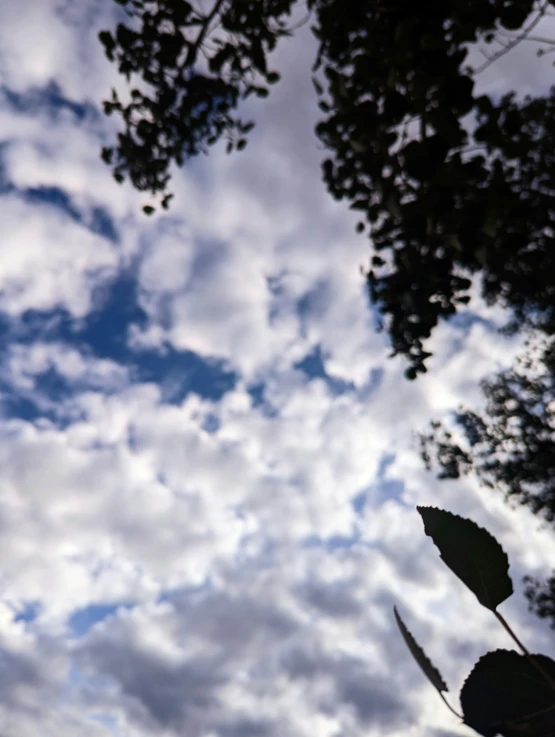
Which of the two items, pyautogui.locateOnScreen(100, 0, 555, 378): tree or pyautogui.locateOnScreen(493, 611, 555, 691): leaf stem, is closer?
Result: pyautogui.locateOnScreen(493, 611, 555, 691): leaf stem

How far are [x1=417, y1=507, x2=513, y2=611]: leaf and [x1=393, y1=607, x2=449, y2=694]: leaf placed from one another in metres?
0.10

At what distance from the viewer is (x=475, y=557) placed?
65 cm

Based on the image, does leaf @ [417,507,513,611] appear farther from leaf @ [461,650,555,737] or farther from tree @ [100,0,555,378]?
tree @ [100,0,555,378]

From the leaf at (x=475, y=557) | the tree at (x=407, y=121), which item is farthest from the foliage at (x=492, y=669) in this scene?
the tree at (x=407, y=121)

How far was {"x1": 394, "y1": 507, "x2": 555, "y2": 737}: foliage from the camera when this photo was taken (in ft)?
1.91

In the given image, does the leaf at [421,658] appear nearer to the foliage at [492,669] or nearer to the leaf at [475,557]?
the foliage at [492,669]

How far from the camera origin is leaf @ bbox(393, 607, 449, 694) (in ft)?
1.95

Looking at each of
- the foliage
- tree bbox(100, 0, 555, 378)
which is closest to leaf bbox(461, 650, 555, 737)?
the foliage

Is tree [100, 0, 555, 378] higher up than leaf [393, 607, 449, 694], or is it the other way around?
tree [100, 0, 555, 378]

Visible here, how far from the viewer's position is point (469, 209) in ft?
12.6

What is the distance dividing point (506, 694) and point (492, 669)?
0.09 feet

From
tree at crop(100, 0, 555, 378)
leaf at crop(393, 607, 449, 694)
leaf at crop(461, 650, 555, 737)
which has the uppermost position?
tree at crop(100, 0, 555, 378)

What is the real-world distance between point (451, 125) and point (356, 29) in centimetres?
145

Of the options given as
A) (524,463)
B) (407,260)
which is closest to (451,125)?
(407,260)
